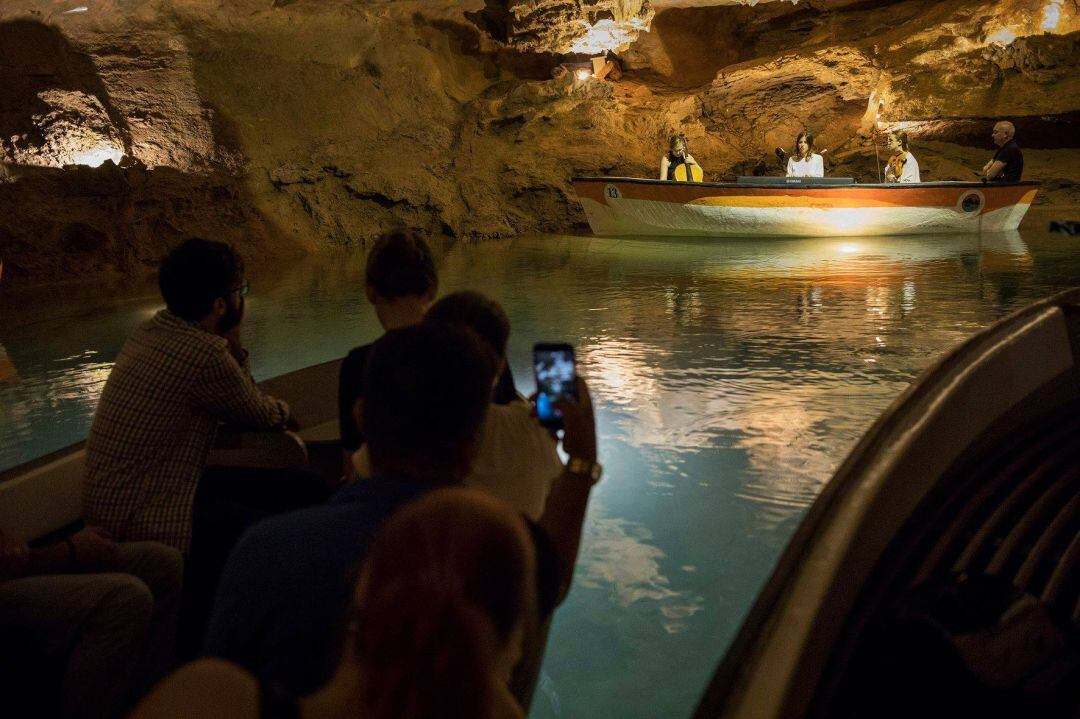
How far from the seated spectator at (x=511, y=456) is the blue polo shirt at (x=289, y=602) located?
55cm

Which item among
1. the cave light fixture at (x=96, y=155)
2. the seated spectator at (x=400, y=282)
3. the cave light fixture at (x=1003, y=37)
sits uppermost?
the cave light fixture at (x=1003, y=37)

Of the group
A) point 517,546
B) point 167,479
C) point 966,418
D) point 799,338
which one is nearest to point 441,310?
point 167,479

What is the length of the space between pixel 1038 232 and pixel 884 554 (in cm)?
1179

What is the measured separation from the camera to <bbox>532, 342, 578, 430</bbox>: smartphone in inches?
68.8

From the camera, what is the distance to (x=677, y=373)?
15.9 feet

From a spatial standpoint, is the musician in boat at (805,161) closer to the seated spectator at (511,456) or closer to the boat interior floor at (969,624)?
the boat interior floor at (969,624)

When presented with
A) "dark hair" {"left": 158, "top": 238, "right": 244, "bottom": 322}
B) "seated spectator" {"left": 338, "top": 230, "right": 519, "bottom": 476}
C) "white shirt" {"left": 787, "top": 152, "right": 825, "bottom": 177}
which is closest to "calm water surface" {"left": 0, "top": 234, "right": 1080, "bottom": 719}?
"seated spectator" {"left": 338, "top": 230, "right": 519, "bottom": 476}

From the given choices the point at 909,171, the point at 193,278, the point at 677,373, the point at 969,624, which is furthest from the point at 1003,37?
the point at 193,278

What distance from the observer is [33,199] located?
10.5m

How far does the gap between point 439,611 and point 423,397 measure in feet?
1.66

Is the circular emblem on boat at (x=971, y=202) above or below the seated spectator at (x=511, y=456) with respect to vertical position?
above

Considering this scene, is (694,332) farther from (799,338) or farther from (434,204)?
(434,204)

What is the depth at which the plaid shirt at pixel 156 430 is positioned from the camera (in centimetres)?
192

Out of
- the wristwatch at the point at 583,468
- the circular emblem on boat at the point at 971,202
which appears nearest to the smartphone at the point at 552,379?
the wristwatch at the point at 583,468
